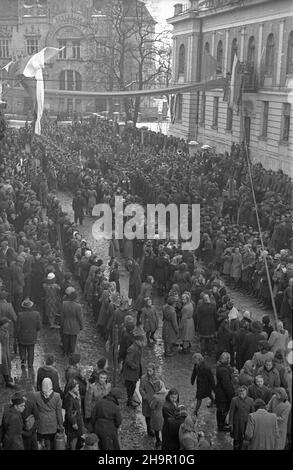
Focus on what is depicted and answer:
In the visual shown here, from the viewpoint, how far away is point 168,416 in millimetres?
8891

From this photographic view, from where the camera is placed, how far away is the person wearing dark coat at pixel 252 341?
37.8 ft

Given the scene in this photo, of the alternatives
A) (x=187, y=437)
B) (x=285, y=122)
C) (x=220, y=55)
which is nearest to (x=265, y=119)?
(x=285, y=122)

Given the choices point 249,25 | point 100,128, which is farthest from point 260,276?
point 100,128

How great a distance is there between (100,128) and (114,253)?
23.9 meters

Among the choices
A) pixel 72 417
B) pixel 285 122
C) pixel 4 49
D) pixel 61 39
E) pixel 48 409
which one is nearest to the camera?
pixel 48 409

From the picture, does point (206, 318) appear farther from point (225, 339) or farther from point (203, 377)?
point (203, 377)

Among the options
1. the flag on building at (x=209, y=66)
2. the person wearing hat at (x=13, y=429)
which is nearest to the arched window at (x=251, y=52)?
the flag on building at (x=209, y=66)

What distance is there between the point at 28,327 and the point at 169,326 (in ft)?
8.50

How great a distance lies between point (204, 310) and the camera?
13.0 m

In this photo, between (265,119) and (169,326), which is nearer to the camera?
(169,326)

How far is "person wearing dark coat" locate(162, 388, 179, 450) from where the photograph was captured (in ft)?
28.7

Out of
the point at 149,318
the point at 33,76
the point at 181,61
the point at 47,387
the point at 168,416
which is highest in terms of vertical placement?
the point at 181,61

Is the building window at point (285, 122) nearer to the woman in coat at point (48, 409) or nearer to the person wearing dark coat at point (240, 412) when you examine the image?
the person wearing dark coat at point (240, 412)
